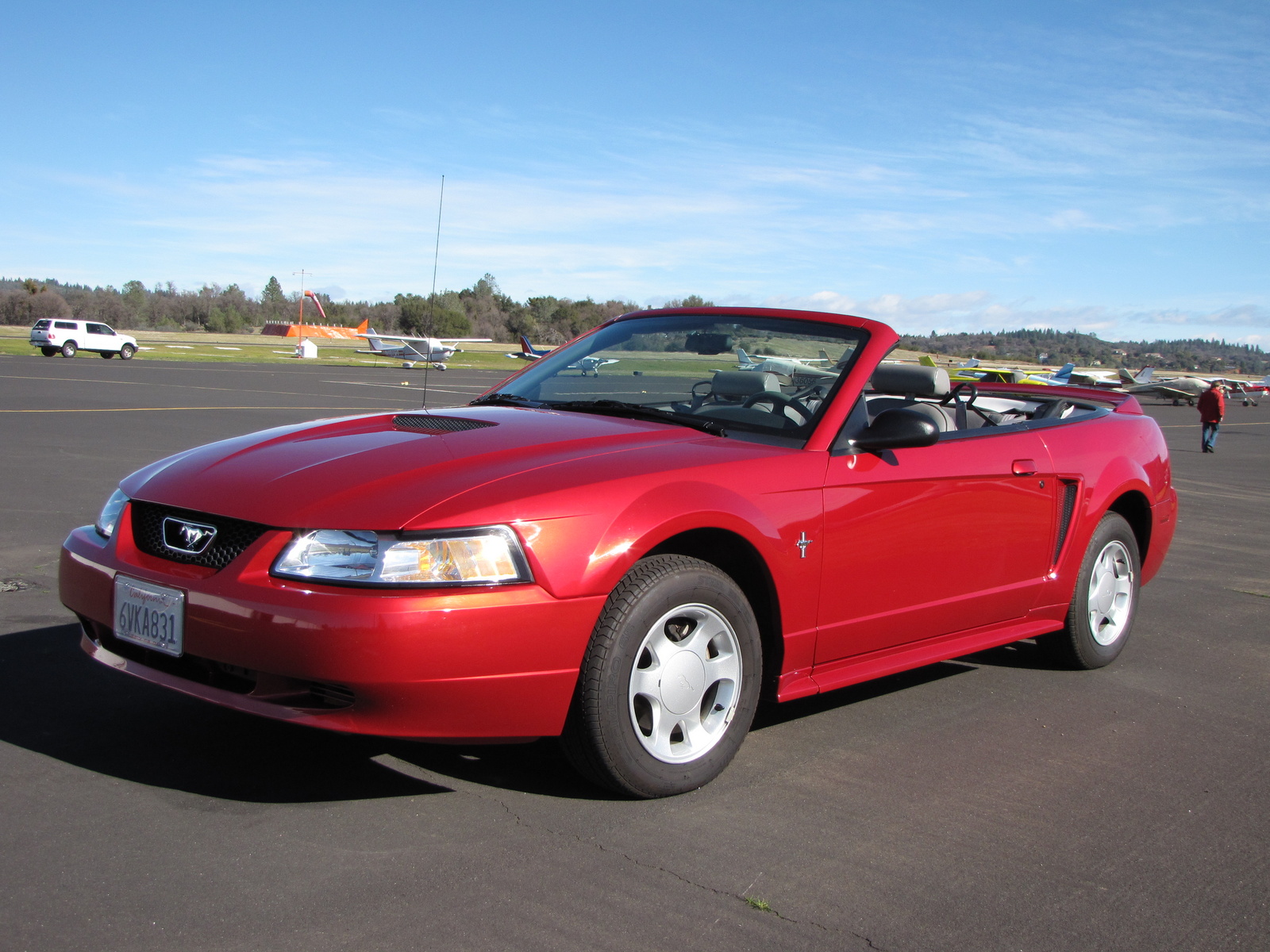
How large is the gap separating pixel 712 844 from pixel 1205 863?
1.41 metres

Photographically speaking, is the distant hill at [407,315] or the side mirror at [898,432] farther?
the distant hill at [407,315]

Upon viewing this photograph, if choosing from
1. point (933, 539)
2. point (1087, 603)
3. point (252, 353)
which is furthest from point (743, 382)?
point (252, 353)

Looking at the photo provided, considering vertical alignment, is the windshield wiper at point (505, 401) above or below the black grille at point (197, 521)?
above

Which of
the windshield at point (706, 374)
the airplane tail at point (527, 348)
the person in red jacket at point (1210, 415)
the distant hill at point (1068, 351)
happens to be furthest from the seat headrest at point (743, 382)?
the distant hill at point (1068, 351)

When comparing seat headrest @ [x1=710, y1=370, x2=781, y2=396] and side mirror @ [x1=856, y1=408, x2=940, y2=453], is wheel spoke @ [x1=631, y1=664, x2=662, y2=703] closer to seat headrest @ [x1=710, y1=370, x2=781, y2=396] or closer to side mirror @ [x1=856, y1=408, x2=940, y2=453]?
side mirror @ [x1=856, y1=408, x2=940, y2=453]

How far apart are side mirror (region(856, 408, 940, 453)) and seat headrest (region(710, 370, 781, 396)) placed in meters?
0.46

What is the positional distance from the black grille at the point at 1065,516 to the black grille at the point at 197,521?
3.37 metres

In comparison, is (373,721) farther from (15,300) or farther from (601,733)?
(15,300)

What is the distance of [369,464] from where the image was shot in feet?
10.9

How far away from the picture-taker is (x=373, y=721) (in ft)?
9.64

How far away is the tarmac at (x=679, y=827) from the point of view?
2.60 metres

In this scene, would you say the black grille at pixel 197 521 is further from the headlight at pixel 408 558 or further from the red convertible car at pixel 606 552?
the headlight at pixel 408 558

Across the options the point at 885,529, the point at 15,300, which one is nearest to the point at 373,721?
the point at 885,529

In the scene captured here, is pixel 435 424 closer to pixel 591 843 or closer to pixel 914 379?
pixel 591 843
